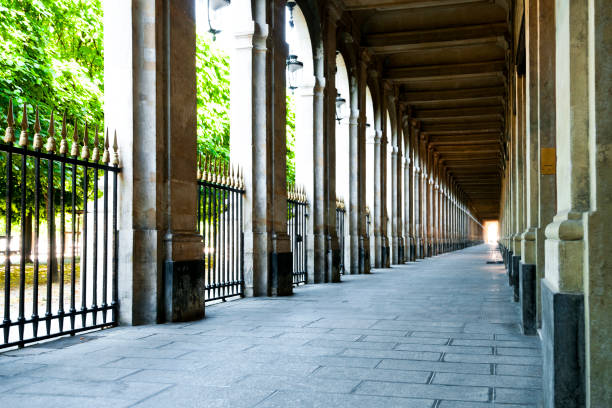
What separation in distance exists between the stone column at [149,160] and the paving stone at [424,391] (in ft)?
12.4

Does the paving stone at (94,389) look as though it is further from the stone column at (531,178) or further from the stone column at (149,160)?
the stone column at (531,178)

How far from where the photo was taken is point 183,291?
784 cm

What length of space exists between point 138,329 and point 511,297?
6482mm

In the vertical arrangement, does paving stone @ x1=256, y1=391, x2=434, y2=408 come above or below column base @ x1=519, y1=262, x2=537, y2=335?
below

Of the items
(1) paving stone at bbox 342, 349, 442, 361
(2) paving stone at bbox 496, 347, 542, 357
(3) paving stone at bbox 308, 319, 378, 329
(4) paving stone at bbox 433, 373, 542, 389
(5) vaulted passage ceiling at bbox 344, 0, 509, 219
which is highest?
(5) vaulted passage ceiling at bbox 344, 0, 509, 219

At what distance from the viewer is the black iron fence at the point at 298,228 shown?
1376 centimetres

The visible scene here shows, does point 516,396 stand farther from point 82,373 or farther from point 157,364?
point 82,373

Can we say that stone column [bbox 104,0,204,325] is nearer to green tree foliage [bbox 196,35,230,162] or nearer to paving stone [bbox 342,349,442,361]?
paving stone [bbox 342,349,442,361]

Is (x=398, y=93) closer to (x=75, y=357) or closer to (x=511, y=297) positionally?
(x=511, y=297)

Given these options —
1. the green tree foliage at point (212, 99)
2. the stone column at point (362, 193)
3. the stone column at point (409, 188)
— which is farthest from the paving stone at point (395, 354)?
the stone column at point (409, 188)

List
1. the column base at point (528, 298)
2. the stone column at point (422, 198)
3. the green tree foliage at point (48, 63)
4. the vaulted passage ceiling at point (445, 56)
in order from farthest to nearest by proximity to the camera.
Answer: the stone column at point (422, 198) < the vaulted passage ceiling at point (445, 56) < the green tree foliage at point (48, 63) < the column base at point (528, 298)

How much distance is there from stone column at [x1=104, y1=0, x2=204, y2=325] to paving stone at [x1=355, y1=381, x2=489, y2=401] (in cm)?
378

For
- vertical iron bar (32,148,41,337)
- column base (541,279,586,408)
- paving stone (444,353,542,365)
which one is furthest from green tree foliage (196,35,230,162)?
column base (541,279,586,408)

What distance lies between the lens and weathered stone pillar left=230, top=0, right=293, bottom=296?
36.7 feet
